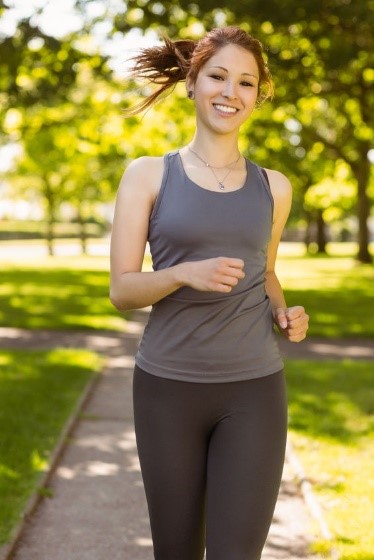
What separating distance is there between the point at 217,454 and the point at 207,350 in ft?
1.04

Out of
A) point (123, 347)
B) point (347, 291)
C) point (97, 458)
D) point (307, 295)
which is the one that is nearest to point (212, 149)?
point (97, 458)

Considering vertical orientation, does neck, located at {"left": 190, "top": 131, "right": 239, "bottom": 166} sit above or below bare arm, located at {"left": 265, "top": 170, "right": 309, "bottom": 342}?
above

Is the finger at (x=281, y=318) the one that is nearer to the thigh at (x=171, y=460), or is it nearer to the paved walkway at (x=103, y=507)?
the thigh at (x=171, y=460)

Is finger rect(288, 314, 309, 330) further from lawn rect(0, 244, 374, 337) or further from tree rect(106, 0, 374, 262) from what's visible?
lawn rect(0, 244, 374, 337)

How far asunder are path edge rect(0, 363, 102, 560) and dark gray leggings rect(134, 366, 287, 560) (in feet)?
7.15

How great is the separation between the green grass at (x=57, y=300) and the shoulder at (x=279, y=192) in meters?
13.1

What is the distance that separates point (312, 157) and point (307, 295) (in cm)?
1970

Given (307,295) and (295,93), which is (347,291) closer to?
(307,295)

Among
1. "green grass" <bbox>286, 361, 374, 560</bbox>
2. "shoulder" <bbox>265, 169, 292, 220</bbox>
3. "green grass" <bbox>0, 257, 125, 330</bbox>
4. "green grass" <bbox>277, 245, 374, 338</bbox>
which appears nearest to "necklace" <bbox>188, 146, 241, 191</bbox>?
"shoulder" <bbox>265, 169, 292, 220</bbox>

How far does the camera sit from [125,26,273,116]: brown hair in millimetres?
3143

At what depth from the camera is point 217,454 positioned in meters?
3.03

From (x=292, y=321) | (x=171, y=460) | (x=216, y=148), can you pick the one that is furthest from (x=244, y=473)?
(x=216, y=148)

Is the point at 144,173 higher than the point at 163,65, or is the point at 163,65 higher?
the point at 163,65

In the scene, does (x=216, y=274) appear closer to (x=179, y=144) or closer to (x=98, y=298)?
(x=98, y=298)
